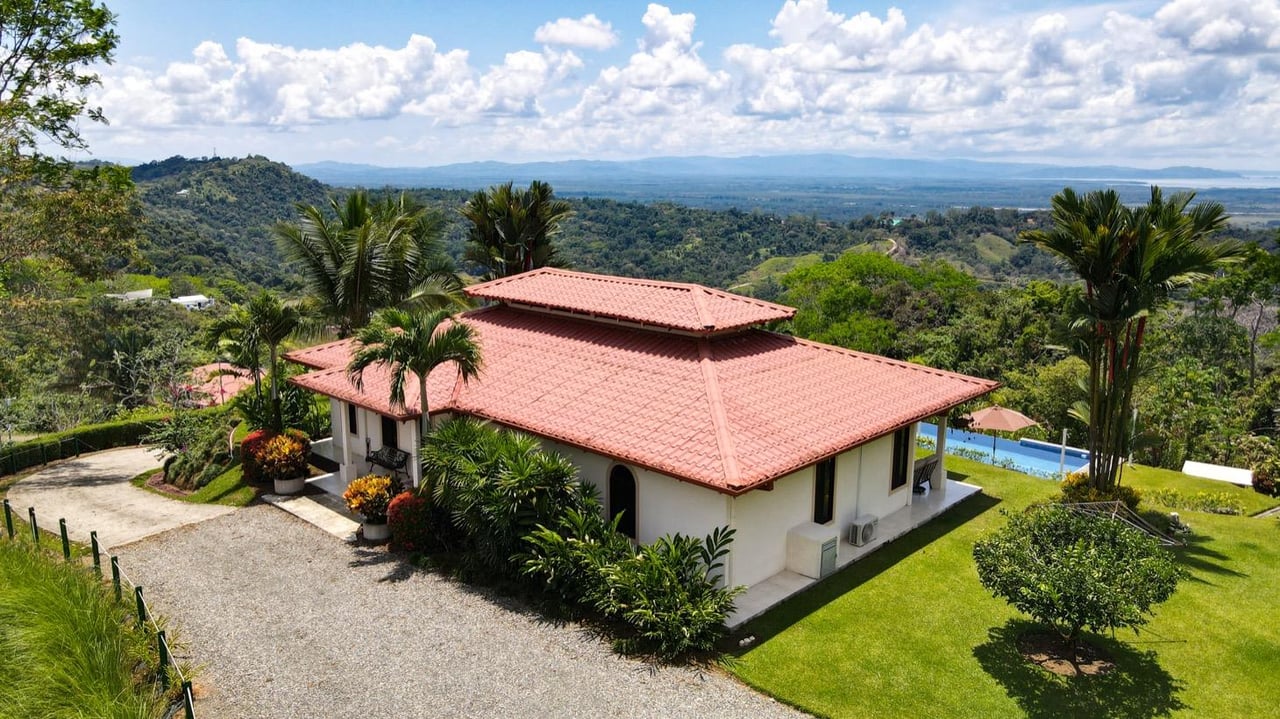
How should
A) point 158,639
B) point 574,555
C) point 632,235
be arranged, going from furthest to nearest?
point 632,235
point 574,555
point 158,639

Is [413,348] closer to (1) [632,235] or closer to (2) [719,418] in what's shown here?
(2) [719,418]

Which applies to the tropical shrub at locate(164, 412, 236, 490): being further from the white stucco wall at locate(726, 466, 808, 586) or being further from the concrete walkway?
the white stucco wall at locate(726, 466, 808, 586)

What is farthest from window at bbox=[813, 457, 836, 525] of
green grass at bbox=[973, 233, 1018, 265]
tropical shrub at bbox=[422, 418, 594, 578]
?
green grass at bbox=[973, 233, 1018, 265]

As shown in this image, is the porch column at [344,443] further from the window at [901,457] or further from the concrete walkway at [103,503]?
the window at [901,457]

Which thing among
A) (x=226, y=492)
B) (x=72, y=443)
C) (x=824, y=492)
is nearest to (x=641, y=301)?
(x=824, y=492)

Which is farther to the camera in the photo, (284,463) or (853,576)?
(284,463)

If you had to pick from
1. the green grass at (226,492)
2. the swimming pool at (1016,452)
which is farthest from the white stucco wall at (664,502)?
the swimming pool at (1016,452)
